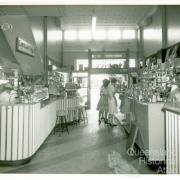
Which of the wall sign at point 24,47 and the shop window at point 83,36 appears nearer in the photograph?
the wall sign at point 24,47

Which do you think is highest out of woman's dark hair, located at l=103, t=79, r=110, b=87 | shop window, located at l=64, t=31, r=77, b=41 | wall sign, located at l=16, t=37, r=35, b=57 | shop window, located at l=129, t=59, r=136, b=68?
shop window, located at l=64, t=31, r=77, b=41

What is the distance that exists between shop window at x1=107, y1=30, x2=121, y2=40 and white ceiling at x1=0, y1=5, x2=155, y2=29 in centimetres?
142

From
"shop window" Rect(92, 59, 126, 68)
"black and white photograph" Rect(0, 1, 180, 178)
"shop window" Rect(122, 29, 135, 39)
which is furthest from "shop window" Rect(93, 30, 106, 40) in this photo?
"shop window" Rect(92, 59, 126, 68)

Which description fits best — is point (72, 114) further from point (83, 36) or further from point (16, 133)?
point (83, 36)

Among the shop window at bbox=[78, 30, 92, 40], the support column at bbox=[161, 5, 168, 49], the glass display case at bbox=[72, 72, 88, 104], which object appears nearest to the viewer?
the support column at bbox=[161, 5, 168, 49]

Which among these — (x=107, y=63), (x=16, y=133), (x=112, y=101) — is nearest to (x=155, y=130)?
(x=16, y=133)

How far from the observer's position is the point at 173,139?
282 centimetres

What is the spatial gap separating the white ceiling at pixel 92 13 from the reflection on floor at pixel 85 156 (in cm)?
305

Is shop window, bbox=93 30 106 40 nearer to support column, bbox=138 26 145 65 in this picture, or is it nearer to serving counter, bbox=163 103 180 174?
support column, bbox=138 26 145 65

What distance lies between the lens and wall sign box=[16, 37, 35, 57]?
5.48m

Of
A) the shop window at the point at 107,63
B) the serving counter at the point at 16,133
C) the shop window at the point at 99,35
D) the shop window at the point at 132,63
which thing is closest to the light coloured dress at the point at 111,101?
the shop window at the point at 107,63

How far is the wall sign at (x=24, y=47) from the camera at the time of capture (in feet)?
18.0

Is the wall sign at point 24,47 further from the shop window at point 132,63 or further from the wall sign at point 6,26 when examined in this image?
the shop window at point 132,63
